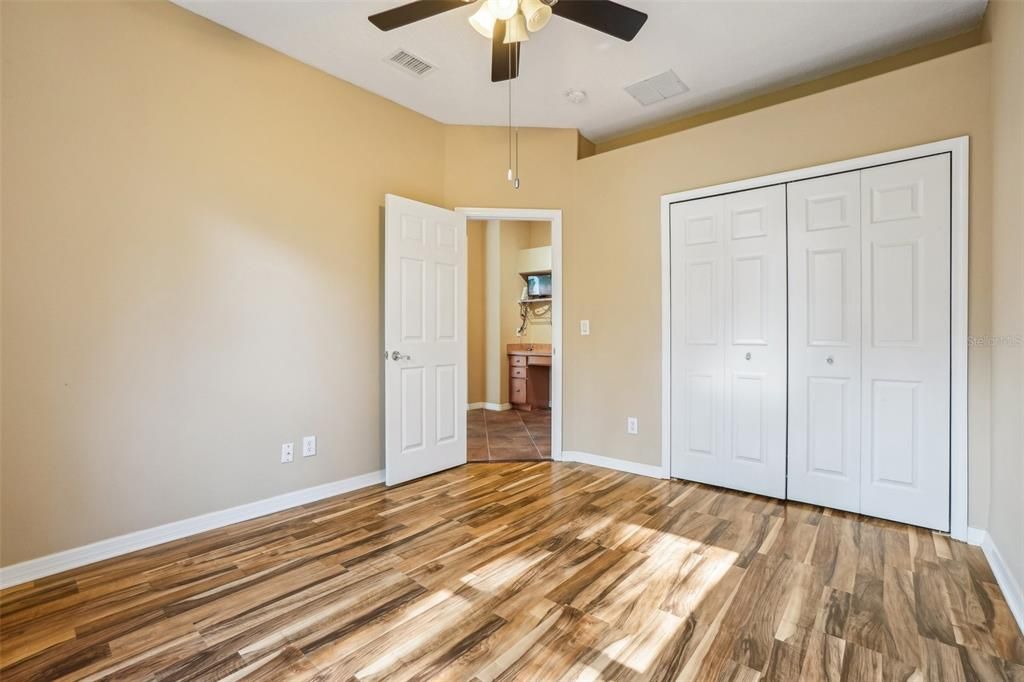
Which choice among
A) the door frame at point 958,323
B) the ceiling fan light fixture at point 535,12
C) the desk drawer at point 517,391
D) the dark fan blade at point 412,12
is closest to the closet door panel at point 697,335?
the door frame at point 958,323

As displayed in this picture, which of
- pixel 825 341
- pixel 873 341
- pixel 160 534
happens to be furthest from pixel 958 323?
pixel 160 534

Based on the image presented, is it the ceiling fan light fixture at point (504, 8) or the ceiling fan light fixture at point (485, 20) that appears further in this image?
the ceiling fan light fixture at point (485, 20)

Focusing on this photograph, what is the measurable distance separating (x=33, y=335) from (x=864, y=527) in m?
4.31

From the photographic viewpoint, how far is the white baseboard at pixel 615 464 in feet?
12.0

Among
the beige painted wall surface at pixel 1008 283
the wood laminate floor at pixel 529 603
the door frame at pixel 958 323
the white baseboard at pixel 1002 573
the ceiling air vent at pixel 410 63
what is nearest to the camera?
the wood laminate floor at pixel 529 603

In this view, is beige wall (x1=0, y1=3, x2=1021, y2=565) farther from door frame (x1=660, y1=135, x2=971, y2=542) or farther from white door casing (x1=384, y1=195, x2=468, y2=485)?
white door casing (x1=384, y1=195, x2=468, y2=485)

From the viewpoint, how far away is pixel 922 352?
262 centimetres

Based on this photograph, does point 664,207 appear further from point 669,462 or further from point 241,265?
point 241,265

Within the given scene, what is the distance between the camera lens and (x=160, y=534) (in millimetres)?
2488

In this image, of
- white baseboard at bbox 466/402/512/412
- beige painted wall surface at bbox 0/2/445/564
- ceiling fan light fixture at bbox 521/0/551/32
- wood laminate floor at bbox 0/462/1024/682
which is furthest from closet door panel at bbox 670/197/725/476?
white baseboard at bbox 466/402/512/412

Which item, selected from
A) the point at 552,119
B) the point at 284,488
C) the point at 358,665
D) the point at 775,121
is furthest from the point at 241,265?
the point at 775,121

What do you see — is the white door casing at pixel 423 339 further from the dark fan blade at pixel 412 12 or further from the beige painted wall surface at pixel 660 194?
the dark fan blade at pixel 412 12

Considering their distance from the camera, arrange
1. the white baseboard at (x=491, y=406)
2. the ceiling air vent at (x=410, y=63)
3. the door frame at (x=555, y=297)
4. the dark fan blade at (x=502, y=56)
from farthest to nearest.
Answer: the white baseboard at (x=491, y=406) → the door frame at (x=555, y=297) → the ceiling air vent at (x=410, y=63) → the dark fan blade at (x=502, y=56)

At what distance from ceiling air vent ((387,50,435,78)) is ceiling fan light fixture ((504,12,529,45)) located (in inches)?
38.3
